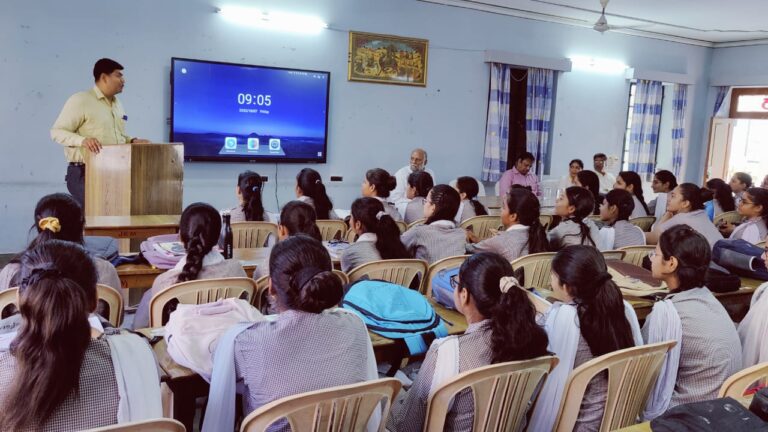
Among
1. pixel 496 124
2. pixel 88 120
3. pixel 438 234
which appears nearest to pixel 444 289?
pixel 438 234

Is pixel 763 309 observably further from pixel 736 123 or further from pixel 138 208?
pixel 736 123

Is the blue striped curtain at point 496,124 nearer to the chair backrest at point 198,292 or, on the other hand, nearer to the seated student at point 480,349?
the chair backrest at point 198,292

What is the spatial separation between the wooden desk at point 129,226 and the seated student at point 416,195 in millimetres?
1902

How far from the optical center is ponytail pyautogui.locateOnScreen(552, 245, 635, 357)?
2135mm

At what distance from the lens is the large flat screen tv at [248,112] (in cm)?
655

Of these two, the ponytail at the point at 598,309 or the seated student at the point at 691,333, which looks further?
the seated student at the point at 691,333

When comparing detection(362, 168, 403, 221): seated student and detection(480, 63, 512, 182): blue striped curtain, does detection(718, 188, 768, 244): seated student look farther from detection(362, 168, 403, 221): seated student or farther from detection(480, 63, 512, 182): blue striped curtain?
detection(480, 63, 512, 182): blue striped curtain

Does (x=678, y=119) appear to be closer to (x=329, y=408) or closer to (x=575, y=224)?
(x=575, y=224)

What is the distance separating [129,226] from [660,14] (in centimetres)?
721

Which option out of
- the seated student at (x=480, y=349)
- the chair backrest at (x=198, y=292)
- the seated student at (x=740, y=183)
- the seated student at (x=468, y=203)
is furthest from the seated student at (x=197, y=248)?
the seated student at (x=740, y=183)

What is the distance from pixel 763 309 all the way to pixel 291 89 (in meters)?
5.47

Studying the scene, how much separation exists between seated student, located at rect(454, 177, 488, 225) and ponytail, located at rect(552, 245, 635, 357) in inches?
→ 137

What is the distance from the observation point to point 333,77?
740 cm

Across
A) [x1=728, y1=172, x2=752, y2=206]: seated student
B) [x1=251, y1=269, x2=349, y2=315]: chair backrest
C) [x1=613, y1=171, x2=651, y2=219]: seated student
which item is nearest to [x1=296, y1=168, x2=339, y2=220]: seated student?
[x1=251, y1=269, x2=349, y2=315]: chair backrest
